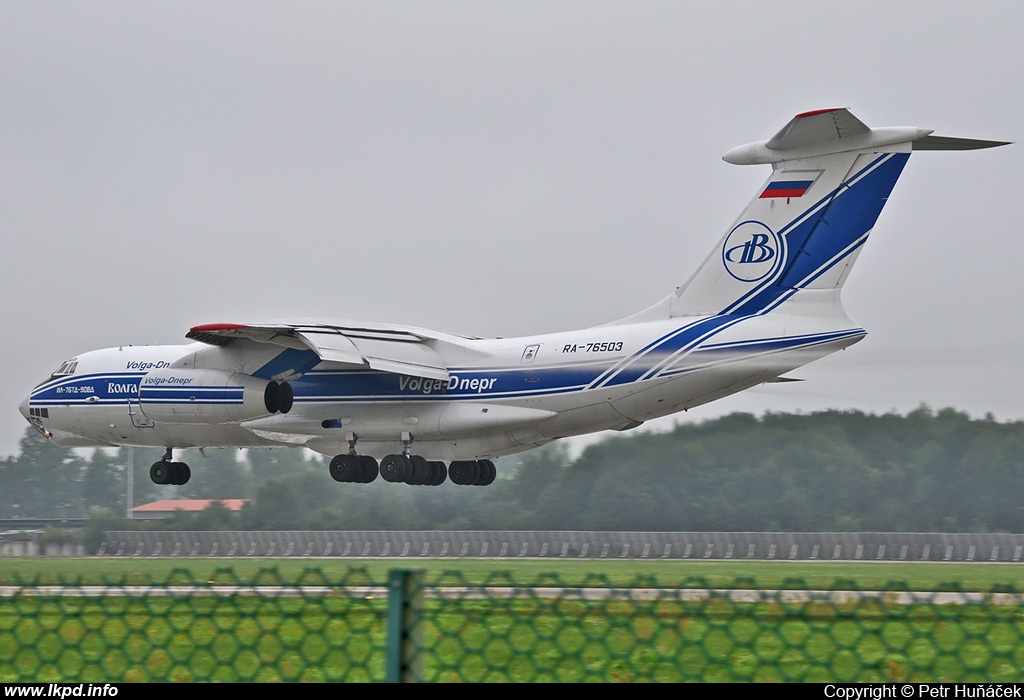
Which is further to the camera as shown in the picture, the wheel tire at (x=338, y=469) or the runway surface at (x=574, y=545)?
the wheel tire at (x=338, y=469)

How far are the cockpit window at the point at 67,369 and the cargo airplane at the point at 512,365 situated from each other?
29 millimetres

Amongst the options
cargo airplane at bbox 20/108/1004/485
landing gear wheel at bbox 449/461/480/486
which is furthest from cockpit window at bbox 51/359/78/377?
landing gear wheel at bbox 449/461/480/486

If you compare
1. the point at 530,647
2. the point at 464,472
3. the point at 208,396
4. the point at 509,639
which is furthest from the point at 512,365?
the point at 509,639

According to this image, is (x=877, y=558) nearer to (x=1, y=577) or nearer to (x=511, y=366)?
(x=511, y=366)

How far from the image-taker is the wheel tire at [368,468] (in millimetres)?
22859

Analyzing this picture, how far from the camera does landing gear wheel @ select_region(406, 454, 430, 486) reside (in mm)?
22594

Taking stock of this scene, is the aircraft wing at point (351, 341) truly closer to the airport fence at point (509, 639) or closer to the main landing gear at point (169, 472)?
the main landing gear at point (169, 472)

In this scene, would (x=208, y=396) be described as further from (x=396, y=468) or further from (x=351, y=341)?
(x=396, y=468)

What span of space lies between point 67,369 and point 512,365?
372 inches

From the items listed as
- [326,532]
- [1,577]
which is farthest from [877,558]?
[1,577]

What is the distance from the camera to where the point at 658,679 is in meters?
5.97

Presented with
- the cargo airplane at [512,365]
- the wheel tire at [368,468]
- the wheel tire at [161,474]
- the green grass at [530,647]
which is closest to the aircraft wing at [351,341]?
the cargo airplane at [512,365]

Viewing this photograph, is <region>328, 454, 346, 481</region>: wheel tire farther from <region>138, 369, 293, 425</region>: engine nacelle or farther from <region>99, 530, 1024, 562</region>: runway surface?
<region>99, 530, 1024, 562</region>: runway surface

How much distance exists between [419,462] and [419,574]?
18544 millimetres
